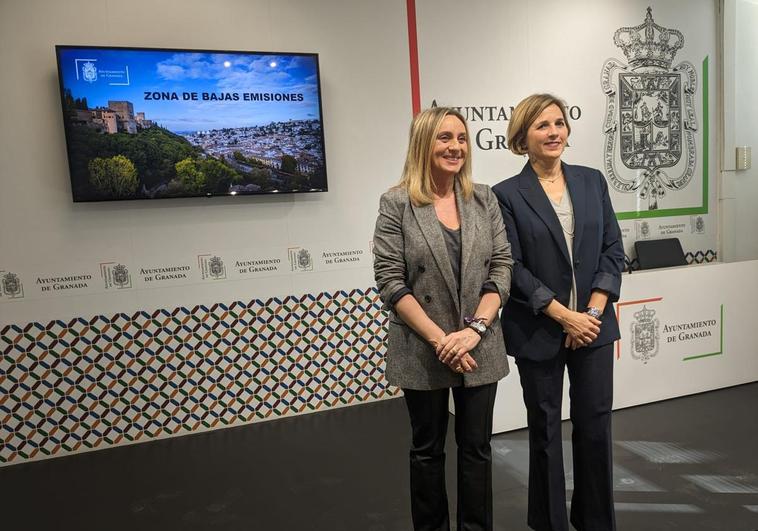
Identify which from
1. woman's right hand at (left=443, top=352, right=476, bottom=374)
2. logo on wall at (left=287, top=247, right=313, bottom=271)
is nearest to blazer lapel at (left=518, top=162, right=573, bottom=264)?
woman's right hand at (left=443, top=352, right=476, bottom=374)

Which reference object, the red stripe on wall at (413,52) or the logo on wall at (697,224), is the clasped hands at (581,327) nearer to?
the red stripe on wall at (413,52)

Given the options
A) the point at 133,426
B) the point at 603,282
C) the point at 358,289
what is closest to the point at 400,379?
Result: the point at 603,282

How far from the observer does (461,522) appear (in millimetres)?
2074

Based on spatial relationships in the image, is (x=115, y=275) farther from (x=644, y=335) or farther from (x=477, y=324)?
(x=644, y=335)

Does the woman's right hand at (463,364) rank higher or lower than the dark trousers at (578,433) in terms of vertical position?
higher

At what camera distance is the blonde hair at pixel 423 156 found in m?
2.00

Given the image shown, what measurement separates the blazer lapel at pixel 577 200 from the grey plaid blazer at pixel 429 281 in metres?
0.33

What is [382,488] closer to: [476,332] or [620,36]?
[476,332]

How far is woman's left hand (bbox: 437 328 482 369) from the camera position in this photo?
1903 mm

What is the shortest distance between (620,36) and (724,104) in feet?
3.36

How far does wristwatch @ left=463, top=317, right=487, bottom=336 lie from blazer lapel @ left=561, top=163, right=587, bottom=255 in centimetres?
47

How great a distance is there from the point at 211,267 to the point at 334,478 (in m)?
1.51

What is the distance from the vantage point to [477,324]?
1959mm

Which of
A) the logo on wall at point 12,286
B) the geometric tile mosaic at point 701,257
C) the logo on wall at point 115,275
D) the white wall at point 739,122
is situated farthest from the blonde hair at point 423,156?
the white wall at point 739,122
